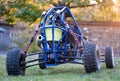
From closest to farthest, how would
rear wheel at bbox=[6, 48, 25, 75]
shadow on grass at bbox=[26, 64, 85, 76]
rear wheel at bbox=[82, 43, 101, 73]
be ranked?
rear wheel at bbox=[82, 43, 101, 73] < rear wheel at bbox=[6, 48, 25, 75] < shadow on grass at bbox=[26, 64, 85, 76]

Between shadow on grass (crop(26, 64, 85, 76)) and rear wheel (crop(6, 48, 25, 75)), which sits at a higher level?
rear wheel (crop(6, 48, 25, 75))

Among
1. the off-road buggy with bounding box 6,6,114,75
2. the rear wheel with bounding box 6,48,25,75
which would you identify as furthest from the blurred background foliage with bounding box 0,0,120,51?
the rear wheel with bounding box 6,48,25,75

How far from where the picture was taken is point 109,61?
28.2ft

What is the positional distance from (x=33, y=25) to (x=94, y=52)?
17.6 m

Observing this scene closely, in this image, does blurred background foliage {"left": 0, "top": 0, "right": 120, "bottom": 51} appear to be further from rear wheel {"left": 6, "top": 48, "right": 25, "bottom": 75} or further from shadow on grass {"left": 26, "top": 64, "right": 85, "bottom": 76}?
rear wheel {"left": 6, "top": 48, "right": 25, "bottom": 75}

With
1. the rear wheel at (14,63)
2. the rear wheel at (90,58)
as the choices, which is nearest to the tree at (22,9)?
the rear wheel at (14,63)

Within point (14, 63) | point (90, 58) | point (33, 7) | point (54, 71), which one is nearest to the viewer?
point (90, 58)

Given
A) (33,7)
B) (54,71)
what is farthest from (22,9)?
(54,71)

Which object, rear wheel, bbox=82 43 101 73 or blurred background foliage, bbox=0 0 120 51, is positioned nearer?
rear wheel, bbox=82 43 101 73

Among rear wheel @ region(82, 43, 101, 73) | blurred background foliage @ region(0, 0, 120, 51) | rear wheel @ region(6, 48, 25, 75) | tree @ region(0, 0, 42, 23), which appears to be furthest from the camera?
tree @ region(0, 0, 42, 23)

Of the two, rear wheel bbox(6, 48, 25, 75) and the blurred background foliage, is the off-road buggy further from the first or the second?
the blurred background foliage

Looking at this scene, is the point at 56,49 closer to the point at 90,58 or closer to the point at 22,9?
the point at 90,58

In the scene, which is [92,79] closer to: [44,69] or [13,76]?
[13,76]

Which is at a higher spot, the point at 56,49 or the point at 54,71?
the point at 56,49
